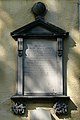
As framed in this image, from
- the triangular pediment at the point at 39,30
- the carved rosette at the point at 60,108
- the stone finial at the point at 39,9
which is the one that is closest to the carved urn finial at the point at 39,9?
the stone finial at the point at 39,9

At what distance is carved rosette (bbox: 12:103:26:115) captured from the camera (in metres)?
10.4

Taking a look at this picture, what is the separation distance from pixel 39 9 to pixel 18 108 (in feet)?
9.00

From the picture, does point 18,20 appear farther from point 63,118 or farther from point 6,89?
point 63,118

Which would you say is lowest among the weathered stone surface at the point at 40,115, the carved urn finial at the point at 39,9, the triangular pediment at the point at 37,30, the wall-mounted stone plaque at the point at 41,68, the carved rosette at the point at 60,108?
the weathered stone surface at the point at 40,115

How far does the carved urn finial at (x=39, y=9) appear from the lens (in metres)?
10.8

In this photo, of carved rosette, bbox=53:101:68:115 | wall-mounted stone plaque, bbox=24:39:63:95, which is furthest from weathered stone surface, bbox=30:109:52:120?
wall-mounted stone plaque, bbox=24:39:63:95

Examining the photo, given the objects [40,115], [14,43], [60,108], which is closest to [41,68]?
[14,43]

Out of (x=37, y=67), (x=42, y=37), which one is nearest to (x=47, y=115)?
(x=37, y=67)

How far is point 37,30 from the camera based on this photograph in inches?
425

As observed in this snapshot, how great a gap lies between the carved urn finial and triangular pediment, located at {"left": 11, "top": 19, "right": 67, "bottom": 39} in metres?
0.21

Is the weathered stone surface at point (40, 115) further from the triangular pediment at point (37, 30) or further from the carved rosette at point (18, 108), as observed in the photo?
the triangular pediment at point (37, 30)

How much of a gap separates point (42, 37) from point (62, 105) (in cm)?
193

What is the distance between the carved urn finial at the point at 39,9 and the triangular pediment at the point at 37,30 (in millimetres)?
206

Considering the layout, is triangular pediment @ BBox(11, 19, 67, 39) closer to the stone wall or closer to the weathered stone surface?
the stone wall
